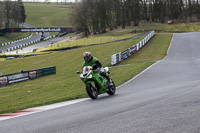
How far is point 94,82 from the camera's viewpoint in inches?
491

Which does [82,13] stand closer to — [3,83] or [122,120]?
[3,83]

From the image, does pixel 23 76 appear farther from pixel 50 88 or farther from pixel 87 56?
pixel 87 56

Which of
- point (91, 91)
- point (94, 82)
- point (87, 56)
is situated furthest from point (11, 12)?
point (91, 91)

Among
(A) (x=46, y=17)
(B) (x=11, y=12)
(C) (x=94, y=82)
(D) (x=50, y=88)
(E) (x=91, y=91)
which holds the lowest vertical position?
(D) (x=50, y=88)

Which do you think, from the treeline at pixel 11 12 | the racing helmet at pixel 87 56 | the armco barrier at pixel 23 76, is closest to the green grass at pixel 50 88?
the armco barrier at pixel 23 76

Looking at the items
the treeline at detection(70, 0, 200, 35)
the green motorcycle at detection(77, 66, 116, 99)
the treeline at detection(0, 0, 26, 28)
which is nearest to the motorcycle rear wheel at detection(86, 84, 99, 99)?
the green motorcycle at detection(77, 66, 116, 99)

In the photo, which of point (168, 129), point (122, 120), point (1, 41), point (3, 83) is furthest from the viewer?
point (1, 41)

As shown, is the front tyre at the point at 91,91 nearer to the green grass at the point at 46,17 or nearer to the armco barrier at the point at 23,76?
the armco barrier at the point at 23,76

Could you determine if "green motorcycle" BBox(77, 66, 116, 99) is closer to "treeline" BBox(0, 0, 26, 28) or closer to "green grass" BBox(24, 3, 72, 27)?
"treeline" BBox(0, 0, 26, 28)

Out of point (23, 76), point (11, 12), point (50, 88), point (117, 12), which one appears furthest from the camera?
point (11, 12)

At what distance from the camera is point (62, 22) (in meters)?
158

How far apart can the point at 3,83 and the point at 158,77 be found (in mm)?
16498

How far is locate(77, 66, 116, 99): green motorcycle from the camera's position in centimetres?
1193

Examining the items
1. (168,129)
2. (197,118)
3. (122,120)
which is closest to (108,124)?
(122,120)
